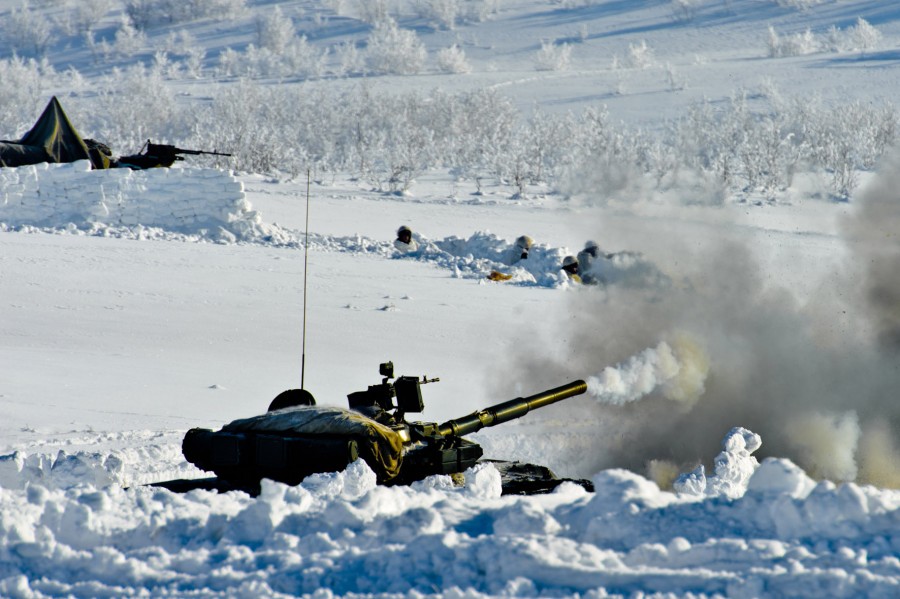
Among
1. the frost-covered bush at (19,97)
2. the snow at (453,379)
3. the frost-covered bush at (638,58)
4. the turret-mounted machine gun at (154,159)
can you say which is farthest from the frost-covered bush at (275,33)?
the turret-mounted machine gun at (154,159)

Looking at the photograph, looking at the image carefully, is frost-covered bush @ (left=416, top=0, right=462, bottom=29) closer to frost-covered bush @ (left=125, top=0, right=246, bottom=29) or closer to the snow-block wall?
frost-covered bush @ (left=125, top=0, right=246, bottom=29)

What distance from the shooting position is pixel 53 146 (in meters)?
31.5

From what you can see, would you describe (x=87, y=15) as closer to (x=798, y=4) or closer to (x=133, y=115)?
(x=133, y=115)

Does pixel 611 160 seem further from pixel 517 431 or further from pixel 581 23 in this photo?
pixel 581 23

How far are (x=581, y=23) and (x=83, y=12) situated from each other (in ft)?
121

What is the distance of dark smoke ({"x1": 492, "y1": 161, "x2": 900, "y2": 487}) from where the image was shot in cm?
1568

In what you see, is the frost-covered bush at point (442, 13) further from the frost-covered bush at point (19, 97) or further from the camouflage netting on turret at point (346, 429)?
the camouflage netting on turret at point (346, 429)

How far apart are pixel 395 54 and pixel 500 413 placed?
6969cm

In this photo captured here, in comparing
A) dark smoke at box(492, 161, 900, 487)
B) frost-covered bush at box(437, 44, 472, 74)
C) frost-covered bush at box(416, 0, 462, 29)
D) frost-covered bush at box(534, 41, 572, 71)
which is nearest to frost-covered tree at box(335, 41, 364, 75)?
frost-covered bush at box(437, 44, 472, 74)

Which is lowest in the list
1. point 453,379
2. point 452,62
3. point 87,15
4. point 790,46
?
point 453,379

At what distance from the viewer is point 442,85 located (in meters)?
73.5

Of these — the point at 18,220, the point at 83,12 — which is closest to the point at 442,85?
the point at 83,12

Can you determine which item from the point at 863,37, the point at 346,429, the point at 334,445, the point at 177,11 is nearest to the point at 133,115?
the point at 177,11

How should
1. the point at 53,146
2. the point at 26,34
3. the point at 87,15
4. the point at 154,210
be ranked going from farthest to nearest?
1. the point at 87,15
2. the point at 26,34
3. the point at 53,146
4. the point at 154,210
